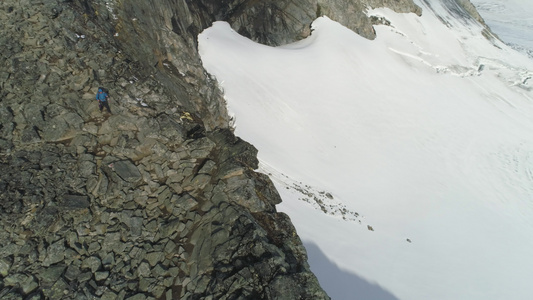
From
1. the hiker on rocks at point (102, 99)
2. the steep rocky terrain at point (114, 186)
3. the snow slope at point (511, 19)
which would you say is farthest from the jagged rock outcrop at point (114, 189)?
the snow slope at point (511, 19)

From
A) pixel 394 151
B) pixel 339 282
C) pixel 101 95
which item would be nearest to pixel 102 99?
pixel 101 95

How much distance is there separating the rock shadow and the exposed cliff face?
2511 mm

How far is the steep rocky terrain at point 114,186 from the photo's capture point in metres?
6.60

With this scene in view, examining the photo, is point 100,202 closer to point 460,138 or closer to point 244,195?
point 244,195

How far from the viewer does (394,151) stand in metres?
20.2

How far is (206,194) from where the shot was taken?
8234 mm

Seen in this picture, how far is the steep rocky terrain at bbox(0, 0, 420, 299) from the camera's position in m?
6.60

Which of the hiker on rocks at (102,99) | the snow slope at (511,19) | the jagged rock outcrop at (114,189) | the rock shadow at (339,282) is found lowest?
the rock shadow at (339,282)

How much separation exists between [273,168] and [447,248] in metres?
8.58

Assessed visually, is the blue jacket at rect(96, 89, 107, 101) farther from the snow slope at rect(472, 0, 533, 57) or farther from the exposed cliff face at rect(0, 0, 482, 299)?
the snow slope at rect(472, 0, 533, 57)

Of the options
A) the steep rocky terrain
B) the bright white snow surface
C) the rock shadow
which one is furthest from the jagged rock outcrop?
the bright white snow surface

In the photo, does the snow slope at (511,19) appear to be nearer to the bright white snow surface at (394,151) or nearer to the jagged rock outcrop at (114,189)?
the bright white snow surface at (394,151)

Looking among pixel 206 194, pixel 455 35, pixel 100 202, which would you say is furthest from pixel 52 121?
pixel 455 35

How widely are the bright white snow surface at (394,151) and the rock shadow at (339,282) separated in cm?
4
